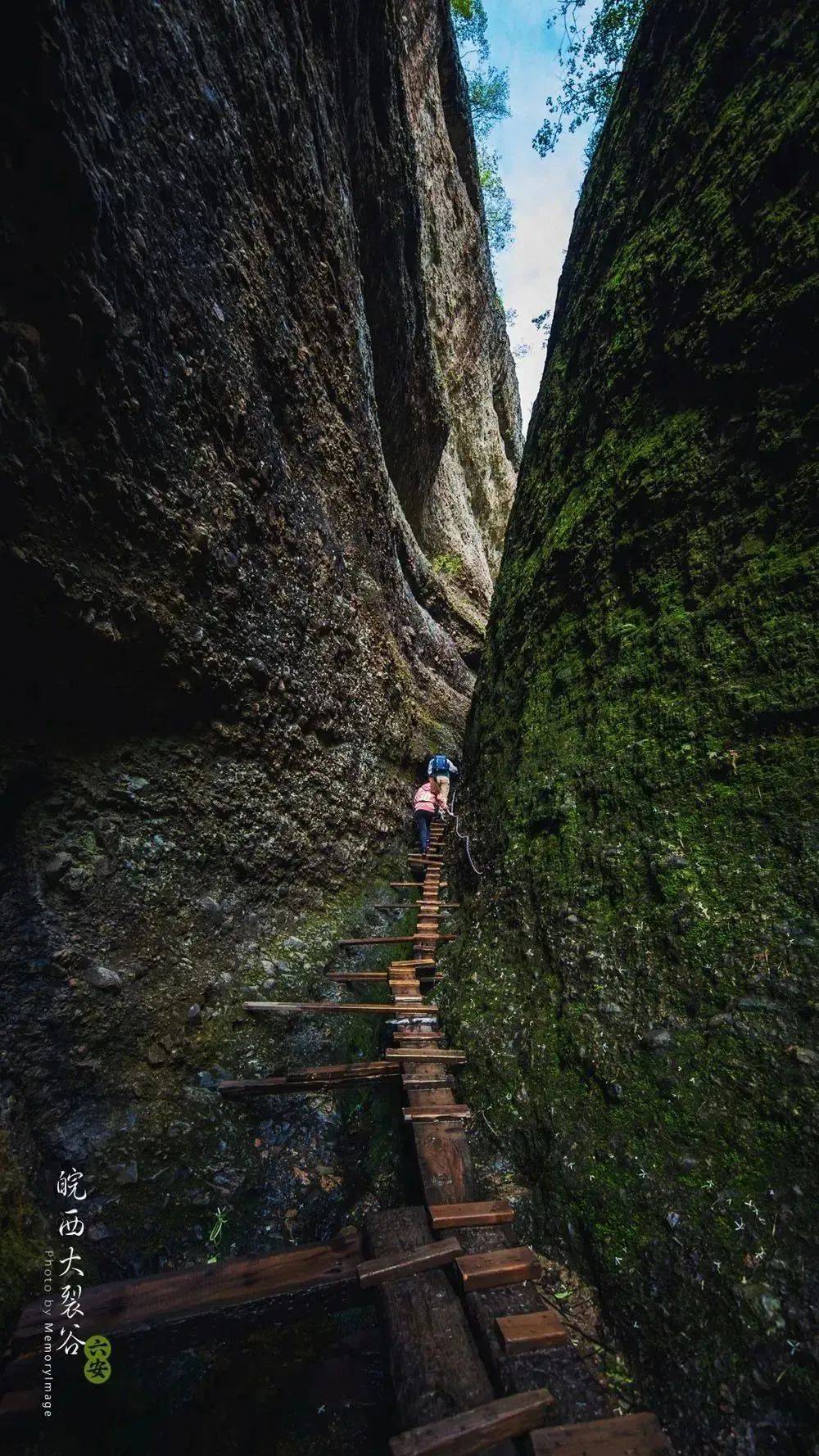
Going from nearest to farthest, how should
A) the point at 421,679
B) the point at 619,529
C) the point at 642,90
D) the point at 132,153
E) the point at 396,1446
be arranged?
1. the point at 396,1446
2. the point at 132,153
3. the point at 619,529
4. the point at 642,90
5. the point at 421,679

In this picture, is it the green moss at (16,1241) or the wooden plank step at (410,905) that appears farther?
the wooden plank step at (410,905)

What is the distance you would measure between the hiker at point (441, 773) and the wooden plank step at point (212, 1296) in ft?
19.8

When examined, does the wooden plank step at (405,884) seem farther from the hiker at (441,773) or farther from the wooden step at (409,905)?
the hiker at (441,773)

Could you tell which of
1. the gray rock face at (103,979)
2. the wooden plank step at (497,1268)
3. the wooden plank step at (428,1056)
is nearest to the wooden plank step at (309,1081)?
the wooden plank step at (428,1056)

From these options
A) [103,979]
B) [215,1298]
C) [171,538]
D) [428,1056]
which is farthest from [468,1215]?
[171,538]

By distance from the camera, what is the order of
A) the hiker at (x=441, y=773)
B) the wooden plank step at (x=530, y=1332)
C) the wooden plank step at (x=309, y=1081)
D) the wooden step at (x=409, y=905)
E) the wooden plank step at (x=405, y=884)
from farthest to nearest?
1. the hiker at (x=441, y=773)
2. the wooden plank step at (x=405, y=884)
3. the wooden step at (x=409, y=905)
4. the wooden plank step at (x=309, y=1081)
5. the wooden plank step at (x=530, y=1332)

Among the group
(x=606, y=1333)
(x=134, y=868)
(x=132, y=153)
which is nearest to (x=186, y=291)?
(x=132, y=153)

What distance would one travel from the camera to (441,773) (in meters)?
8.77

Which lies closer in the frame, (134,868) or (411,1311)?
(411,1311)

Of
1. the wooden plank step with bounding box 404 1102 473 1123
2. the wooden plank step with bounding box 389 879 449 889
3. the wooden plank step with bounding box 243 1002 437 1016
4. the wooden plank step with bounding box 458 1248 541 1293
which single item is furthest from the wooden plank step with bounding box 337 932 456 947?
the wooden plank step with bounding box 458 1248 541 1293

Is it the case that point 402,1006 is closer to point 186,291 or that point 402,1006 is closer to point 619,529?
point 619,529

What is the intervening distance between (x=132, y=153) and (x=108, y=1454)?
23.0 feet

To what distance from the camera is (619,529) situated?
16.7 ft

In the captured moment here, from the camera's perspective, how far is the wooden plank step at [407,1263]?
2511 millimetres
